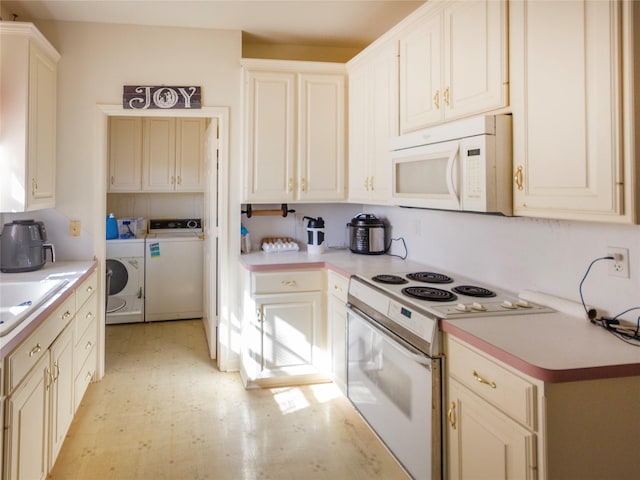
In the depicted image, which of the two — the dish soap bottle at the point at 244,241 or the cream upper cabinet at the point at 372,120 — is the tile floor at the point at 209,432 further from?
the cream upper cabinet at the point at 372,120

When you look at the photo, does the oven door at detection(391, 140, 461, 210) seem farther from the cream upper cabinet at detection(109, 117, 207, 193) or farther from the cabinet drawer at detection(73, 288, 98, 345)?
the cream upper cabinet at detection(109, 117, 207, 193)

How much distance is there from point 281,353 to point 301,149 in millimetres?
1520

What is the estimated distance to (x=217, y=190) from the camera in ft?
10.9

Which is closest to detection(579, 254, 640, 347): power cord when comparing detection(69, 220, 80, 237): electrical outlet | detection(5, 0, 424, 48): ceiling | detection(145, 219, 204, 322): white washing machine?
detection(5, 0, 424, 48): ceiling

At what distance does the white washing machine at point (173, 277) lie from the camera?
4.62 meters

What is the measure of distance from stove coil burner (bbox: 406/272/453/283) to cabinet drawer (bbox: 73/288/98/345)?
196cm

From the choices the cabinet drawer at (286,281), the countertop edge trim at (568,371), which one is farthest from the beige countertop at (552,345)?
the cabinet drawer at (286,281)

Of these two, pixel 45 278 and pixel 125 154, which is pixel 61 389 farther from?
pixel 125 154

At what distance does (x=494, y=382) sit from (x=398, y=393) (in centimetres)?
68

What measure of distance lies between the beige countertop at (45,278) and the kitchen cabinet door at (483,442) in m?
1.58

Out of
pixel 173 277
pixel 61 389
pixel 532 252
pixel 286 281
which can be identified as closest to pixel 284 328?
pixel 286 281

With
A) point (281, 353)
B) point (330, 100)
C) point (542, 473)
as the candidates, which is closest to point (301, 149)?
point (330, 100)

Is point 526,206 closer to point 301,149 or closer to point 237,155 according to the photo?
point 301,149

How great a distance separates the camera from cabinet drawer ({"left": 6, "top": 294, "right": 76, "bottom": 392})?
1.45 m
